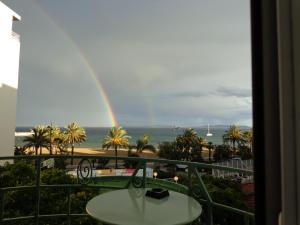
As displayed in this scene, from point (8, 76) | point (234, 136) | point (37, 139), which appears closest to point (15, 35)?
point (8, 76)

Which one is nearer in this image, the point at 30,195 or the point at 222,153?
the point at 30,195

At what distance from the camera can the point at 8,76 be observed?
14.5 metres

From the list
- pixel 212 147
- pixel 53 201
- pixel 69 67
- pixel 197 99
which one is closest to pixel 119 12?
pixel 69 67

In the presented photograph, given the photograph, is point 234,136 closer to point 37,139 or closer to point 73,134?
point 73,134

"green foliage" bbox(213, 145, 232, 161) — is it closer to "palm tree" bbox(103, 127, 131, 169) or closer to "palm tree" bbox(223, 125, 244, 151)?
"palm tree" bbox(223, 125, 244, 151)

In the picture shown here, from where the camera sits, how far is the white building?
45.2 ft

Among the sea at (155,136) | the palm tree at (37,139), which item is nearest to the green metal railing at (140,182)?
the palm tree at (37,139)

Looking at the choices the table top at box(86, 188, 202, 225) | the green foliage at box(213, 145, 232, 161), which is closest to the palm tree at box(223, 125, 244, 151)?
the green foliage at box(213, 145, 232, 161)

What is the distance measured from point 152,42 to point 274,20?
29.7 meters

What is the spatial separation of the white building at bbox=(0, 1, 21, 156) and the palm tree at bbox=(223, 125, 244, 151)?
2609 cm

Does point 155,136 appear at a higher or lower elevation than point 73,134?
lower

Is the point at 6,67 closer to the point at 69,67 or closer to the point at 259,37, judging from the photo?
the point at 259,37

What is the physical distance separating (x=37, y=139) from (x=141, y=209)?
28.3 meters

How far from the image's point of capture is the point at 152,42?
29234mm
